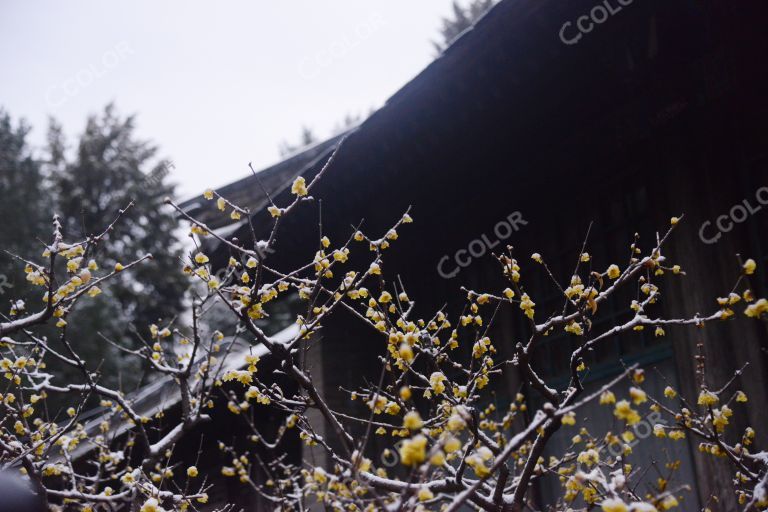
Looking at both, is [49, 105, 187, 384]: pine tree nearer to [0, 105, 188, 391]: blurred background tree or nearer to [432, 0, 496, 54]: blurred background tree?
[0, 105, 188, 391]: blurred background tree

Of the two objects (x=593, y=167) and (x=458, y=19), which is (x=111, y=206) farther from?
(x=593, y=167)

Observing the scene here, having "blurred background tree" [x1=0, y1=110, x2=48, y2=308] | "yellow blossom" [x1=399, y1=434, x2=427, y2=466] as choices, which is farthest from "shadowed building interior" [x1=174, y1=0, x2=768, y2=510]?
"blurred background tree" [x1=0, y1=110, x2=48, y2=308]

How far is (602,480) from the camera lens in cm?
182

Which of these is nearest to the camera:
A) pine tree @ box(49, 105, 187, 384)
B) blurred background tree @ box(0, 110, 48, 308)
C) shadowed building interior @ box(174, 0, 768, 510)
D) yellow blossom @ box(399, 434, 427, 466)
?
yellow blossom @ box(399, 434, 427, 466)

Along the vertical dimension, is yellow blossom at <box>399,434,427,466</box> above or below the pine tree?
below

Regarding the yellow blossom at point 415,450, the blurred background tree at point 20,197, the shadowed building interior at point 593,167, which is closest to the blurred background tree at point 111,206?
the blurred background tree at point 20,197

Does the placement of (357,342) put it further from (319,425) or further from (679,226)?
(679,226)

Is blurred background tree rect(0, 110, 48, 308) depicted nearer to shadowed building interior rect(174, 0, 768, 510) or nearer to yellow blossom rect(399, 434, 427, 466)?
shadowed building interior rect(174, 0, 768, 510)

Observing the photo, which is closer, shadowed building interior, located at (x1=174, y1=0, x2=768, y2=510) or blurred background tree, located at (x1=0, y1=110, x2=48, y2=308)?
shadowed building interior, located at (x1=174, y1=0, x2=768, y2=510)

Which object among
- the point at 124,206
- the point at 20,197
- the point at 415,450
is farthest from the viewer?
the point at 124,206

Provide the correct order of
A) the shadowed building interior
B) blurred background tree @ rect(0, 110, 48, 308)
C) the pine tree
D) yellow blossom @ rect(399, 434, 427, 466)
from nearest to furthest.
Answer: yellow blossom @ rect(399, 434, 427, 466), the shadowed building interior, blurred background tree @ rect(0, 110, 48, 308), the pine tree

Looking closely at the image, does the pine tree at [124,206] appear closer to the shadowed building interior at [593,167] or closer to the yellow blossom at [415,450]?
the shadowed building interior at [593,167]

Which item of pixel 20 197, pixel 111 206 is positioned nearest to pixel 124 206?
pixel 111 206

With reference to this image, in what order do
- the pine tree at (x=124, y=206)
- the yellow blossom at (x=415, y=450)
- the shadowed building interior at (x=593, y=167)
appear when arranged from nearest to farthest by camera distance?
the yellow blossom at (x=415, y=450), the shadowed building interior at (x=593, y=167), the pine tree at (x=124, y=206)
